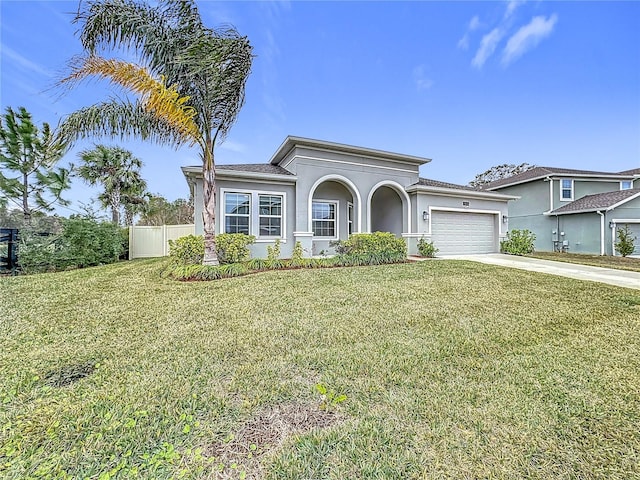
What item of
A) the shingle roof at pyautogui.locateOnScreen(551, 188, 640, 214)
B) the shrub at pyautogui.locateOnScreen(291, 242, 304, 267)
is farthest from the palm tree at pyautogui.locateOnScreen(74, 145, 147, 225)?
the shingle roof at pyautogui.locateOnScreen(551, 188, 640, 214)

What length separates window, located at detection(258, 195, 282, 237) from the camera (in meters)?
11.1

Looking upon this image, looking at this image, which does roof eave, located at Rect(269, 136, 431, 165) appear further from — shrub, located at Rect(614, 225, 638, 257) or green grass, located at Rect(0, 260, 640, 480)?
shrub, located at Rect(614, 225, 638, 257)

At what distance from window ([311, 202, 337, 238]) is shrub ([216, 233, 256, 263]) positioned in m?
3.90

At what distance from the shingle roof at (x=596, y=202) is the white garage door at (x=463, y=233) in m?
6.64

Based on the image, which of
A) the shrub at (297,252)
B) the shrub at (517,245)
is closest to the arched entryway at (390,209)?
the shrub at (297,252)

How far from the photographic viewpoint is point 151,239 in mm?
14906

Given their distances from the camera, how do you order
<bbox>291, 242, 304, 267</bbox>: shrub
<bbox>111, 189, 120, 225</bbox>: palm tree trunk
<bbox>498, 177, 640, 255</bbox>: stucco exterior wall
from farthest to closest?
<bbox>111, 189, 120, 225</bbox>: palm tree trunk → <bbox>498, 177, 640, 255</bbox>: stucco exterior wall → <bbox>291, 242, 304, 267</bbox>: shrub

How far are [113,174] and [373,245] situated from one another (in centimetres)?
1727

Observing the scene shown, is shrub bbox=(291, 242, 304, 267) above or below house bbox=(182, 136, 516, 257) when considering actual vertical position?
below

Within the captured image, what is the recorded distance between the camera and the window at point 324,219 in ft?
42.3

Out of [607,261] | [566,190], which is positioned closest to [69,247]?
[607,261]

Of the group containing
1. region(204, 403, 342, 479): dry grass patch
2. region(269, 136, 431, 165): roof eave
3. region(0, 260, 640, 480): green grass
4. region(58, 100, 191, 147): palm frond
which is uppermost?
region(269, 136, 431, 165): roof eave

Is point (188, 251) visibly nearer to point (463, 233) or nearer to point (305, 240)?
point (305, 240)

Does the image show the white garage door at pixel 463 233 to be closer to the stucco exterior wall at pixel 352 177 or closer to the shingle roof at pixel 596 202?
the stucco exterior wall at pixel 352 177
